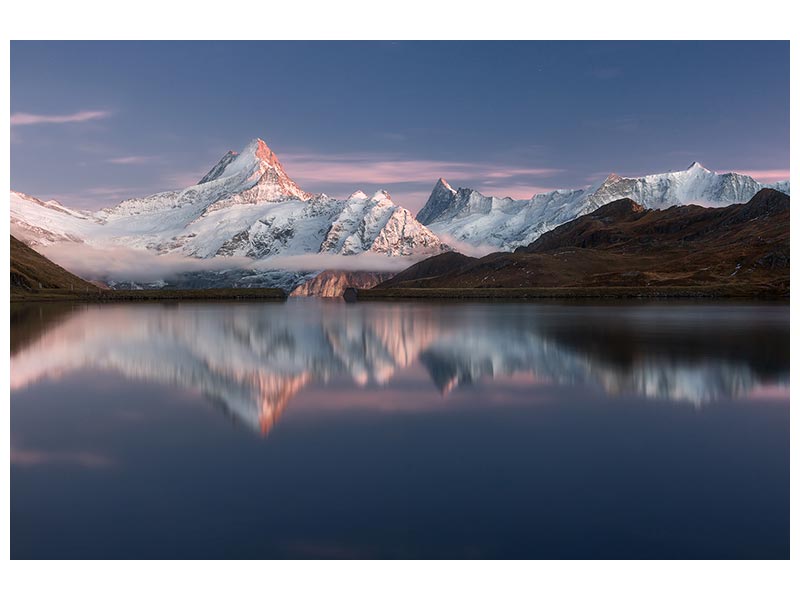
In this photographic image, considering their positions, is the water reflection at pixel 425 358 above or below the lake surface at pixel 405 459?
above

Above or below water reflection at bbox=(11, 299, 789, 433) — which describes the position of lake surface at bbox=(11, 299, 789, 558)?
below

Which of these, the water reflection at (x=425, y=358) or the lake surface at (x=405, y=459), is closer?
the lake surface at (x=405, y=459)

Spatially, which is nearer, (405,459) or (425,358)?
(405,459)

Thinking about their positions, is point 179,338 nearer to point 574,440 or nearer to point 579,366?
point 579,366

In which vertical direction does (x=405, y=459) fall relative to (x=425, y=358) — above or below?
below

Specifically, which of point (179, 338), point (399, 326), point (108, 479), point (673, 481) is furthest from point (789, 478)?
point (399, 326)

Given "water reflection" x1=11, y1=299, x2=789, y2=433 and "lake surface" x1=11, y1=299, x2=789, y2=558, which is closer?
"lake surface" x1=11, y1=299, x2=789, y2=558
